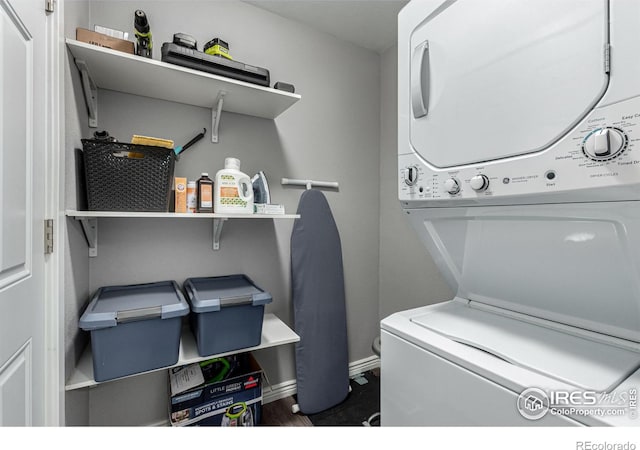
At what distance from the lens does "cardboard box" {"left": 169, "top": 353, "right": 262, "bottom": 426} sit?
148cm

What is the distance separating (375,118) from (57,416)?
253 centimetres

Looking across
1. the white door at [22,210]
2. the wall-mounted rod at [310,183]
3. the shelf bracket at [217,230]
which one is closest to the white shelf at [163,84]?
the white door at [22,210]

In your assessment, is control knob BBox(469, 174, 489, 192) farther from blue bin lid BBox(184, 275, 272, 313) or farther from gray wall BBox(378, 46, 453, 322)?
gray wall BBox(378, 46, 453, 322)

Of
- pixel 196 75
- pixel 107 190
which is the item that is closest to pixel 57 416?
pixel 107 190

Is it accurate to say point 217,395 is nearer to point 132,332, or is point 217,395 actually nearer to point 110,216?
point 132,332

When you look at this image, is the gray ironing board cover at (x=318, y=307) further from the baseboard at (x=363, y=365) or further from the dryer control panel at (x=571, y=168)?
the dryer control panel at (x=571, y=168)

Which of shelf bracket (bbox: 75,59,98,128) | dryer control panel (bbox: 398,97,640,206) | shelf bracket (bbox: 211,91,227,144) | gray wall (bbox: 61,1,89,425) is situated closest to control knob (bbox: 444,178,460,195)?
dryer control panel (bbox: 398,97,640,206)

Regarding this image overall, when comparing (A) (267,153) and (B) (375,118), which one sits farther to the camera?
(B) (375,118)

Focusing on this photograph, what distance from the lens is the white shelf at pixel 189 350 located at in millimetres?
1151

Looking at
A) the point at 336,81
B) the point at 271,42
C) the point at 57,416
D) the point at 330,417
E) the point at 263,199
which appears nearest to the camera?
the point at 57,416

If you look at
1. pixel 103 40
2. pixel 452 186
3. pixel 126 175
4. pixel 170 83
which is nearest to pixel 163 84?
pixel 170 83

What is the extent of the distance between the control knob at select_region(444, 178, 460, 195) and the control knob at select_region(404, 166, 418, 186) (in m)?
0.14

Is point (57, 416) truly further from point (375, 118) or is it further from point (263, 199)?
point (375, 118)

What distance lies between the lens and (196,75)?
4.37 feet
